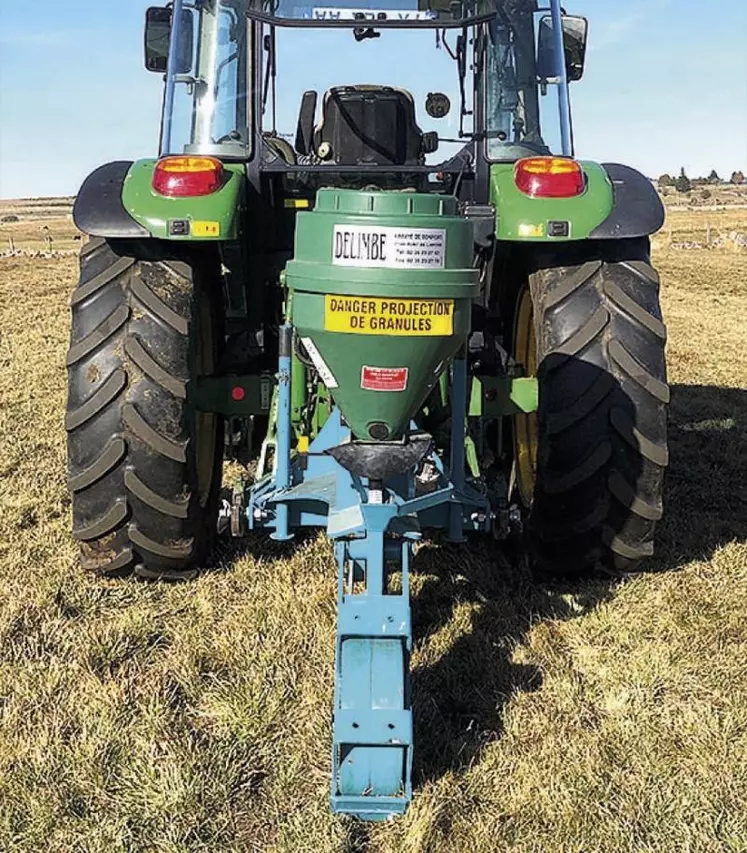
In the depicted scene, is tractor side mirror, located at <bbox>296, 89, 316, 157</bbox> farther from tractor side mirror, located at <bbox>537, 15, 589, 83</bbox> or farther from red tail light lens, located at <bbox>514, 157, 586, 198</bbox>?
red tail light lens, located at <bbox>514, 157, 586, 198</bbox>

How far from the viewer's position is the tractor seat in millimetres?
4113

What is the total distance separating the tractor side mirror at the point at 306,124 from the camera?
4289mm

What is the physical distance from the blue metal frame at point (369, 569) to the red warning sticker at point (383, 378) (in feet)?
1.09

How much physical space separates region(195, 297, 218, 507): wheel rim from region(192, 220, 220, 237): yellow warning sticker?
0.53 meters

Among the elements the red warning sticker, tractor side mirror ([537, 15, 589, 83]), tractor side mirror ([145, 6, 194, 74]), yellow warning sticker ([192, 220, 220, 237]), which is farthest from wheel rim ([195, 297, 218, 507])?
tractor side mirror ([537, 15, 589, 83])

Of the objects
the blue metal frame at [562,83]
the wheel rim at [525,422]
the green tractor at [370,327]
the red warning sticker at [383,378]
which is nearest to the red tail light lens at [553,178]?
the green tractor at [370,327]

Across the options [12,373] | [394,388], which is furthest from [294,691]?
[12,373]

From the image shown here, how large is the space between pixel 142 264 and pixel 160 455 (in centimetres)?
73

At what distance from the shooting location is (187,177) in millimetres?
3385

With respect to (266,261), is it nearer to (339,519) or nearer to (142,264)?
(142,264)

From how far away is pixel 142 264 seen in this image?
3578 mm

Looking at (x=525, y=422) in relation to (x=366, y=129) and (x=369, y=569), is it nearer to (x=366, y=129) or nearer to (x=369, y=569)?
(x=366, y=129)

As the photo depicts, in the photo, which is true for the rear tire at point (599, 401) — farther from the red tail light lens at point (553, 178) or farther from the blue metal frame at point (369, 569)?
the blue metal frame at point (369, 569)

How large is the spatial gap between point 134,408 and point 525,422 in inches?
69.9
